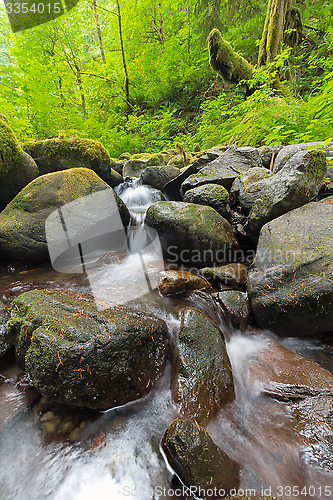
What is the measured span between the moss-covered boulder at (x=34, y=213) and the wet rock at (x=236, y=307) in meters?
3.03

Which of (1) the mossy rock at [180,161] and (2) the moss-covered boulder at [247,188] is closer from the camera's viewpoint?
(2) the moss-covered boulder at [247,188]

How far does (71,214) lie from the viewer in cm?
390

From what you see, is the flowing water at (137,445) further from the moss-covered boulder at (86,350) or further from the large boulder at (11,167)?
the large boulder at (11,167)

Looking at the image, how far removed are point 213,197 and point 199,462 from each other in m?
3.78

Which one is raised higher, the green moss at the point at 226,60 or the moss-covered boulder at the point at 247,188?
the green moss at the point at 226,60

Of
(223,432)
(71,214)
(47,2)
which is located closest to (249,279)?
(223,432)

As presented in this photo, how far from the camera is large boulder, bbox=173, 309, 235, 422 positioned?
174cm

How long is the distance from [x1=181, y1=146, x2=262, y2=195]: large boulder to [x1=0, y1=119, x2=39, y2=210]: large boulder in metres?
3.28

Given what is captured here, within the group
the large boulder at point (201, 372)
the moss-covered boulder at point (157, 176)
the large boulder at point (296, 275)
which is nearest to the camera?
the large boulder at point (201, 372)

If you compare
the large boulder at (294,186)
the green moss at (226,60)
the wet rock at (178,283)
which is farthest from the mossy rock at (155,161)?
the wet rock at (178,283)

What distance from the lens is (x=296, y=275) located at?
7.68 feet

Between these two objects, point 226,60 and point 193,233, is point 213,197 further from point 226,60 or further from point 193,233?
point 226,60

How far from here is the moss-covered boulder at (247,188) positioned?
12.0ft

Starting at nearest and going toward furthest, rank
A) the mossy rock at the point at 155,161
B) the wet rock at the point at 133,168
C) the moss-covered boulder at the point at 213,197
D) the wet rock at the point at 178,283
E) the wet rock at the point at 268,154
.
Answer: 1. the wet rock at the point at 178,283
2. the moss-covered boulder at the point at 213,197
3. the wet rock at the point at 268,154
4. the mossy rock at the point at 155,161
5. the wet rock at the point at 133,168
